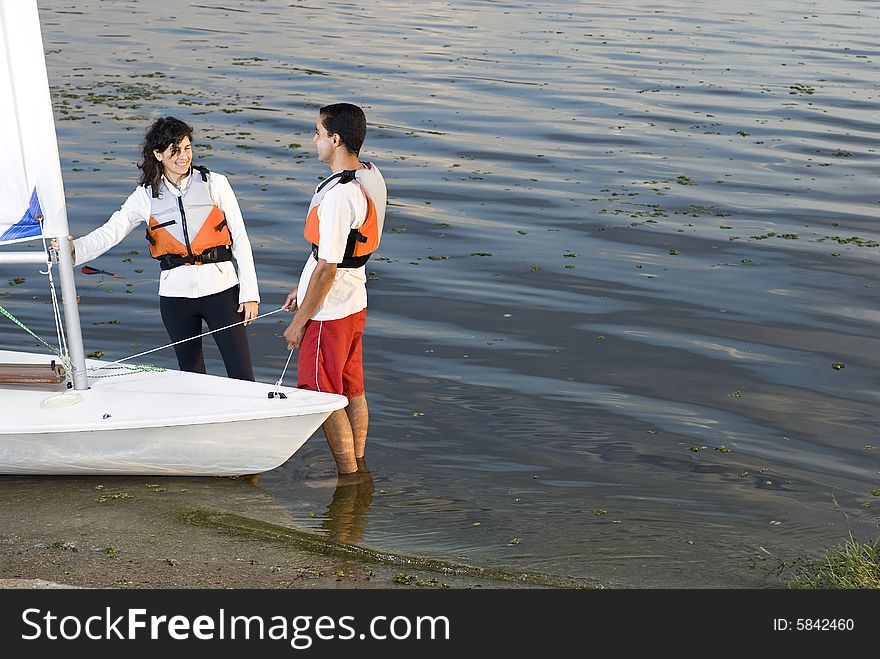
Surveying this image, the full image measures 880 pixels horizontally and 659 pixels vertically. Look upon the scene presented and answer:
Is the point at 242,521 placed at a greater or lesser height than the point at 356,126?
lesser

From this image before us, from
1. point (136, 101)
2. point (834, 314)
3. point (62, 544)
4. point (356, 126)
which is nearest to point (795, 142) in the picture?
point (834, 314)

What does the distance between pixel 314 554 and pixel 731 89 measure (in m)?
16.0

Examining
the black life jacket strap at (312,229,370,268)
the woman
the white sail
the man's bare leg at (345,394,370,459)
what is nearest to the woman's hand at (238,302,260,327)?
the woman

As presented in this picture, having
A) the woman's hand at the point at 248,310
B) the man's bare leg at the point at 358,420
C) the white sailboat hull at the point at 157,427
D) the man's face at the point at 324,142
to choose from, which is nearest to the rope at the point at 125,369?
the white sailboat hull at the point at 157,427

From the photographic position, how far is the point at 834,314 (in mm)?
9727

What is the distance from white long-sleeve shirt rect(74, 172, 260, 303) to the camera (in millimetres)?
6340

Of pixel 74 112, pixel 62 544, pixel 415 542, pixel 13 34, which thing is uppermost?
pixel 13 34

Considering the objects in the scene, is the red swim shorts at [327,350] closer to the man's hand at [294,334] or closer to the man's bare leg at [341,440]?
the man's hand at [294,334]

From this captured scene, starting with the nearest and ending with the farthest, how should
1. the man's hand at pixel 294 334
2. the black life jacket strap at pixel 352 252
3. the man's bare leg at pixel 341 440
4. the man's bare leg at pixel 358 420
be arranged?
the black life jacket strap at pixel 352 252 → the man's hand at pixel 294 334 → the man's bare leg at pixel 341 440 → the man's bare leg at pixel 358 420

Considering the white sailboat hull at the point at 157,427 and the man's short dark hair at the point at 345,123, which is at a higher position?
the man's short dark hair at the point at 345,123

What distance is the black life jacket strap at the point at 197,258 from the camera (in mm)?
6367

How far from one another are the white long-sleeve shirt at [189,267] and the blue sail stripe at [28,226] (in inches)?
10.1

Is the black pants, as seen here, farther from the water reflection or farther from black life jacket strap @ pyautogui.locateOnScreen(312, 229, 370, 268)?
the water reflection
